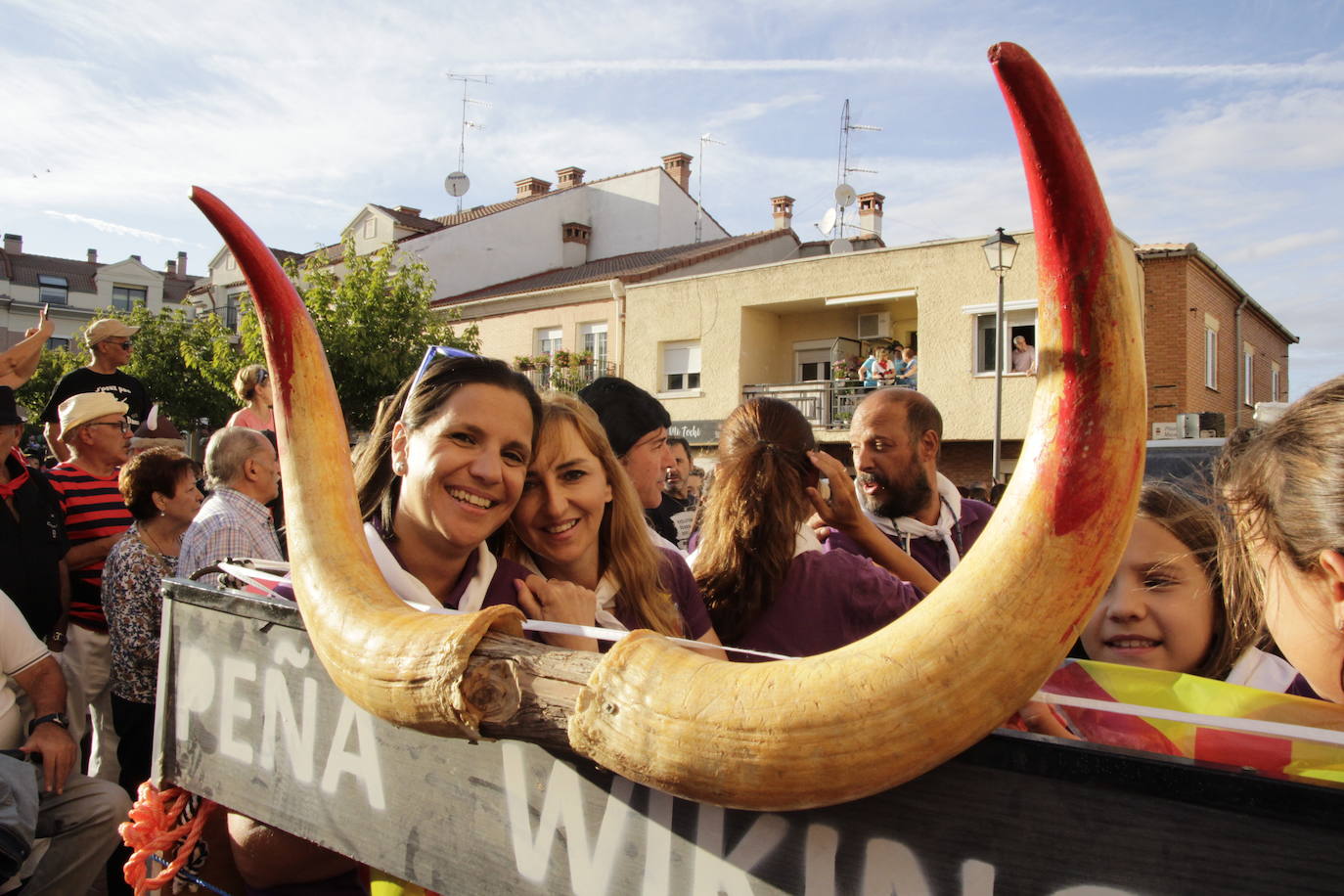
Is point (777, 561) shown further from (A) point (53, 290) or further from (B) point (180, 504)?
(A) point (53, 290)

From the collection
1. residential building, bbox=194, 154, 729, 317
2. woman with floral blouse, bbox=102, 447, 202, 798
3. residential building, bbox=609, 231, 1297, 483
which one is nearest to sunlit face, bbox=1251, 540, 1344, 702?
woman with floral blouse, bbox=102, 447, 202, 798

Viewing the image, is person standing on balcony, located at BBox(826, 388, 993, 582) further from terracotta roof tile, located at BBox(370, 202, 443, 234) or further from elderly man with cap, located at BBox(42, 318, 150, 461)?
terracotta roof tile, located at BBox(370, 202, 443, 234)

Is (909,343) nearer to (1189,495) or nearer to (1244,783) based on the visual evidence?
(1189,495)

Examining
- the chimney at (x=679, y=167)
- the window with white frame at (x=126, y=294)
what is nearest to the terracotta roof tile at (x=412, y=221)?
the chimney at (x=679, y=167)

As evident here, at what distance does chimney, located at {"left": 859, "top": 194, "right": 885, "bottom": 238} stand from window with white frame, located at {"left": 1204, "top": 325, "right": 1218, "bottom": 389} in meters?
9.47

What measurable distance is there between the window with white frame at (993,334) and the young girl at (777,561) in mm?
15987

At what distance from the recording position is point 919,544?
3412 mm

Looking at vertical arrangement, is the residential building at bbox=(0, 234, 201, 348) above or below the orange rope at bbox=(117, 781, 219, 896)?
above

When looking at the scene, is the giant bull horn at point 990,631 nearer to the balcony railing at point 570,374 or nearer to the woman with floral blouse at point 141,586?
the woman with floral blouse at point 141,586

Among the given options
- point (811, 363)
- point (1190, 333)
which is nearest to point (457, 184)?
point (811, 363)

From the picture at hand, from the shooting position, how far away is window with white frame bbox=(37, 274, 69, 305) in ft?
184

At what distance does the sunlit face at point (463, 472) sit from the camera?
5.92 ft

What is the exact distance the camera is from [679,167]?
29.5 meters

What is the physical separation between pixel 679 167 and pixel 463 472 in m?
29.1
